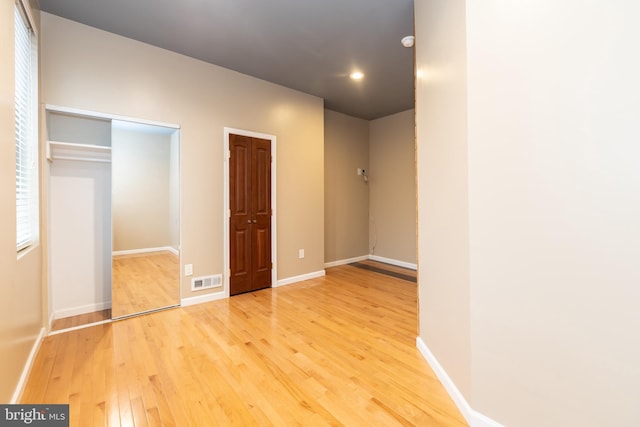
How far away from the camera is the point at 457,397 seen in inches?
63.9

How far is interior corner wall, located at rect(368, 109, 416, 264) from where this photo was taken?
16.8 ft

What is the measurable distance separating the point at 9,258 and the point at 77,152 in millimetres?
1622

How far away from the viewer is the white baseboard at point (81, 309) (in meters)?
2.75

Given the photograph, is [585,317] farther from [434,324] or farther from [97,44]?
[97,44]

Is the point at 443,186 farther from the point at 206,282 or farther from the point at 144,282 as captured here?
the point at 144,282

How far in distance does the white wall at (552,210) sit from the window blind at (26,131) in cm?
300

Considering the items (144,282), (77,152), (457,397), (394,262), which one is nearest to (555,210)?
(457,397)

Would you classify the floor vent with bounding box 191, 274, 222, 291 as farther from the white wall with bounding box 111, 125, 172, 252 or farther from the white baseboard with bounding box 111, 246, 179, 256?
the white wall with bounding box 111, 125, 172, 252

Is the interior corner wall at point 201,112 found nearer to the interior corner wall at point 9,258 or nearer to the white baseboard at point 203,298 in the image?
the white baseboard at point 203,298

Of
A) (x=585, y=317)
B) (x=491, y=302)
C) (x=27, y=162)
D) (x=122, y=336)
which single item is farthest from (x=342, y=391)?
(x=27, y=162)

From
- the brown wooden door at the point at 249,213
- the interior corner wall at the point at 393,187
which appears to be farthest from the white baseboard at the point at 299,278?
the interior corner wall at the point at 393,187

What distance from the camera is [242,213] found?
3688mm

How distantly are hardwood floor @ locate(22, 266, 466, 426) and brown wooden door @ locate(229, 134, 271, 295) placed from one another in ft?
2.29

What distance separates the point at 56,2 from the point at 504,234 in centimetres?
382
